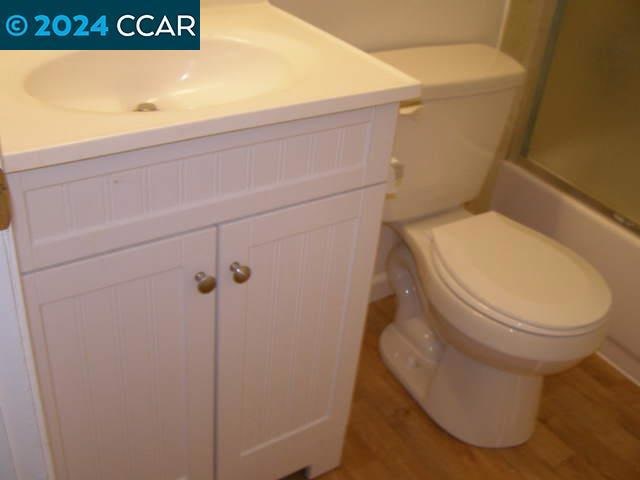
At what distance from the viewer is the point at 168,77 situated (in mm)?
1231

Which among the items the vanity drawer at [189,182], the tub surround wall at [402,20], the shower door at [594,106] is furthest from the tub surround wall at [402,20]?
the vanity drawer at [189,182]

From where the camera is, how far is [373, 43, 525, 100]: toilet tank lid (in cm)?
152

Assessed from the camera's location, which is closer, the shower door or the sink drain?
the sink drain

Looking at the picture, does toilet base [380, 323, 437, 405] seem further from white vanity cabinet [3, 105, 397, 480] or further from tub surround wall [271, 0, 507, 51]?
tub surround wall [271, 0, 507, 51]

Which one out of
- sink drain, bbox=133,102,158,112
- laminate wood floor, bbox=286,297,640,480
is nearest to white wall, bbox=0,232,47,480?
sink drain, bbox=133,102,158,112

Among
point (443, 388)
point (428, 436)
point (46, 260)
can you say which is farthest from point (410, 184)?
point (46, 260)

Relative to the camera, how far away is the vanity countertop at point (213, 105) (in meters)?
0.85

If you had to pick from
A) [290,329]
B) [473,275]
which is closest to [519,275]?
[473,275]

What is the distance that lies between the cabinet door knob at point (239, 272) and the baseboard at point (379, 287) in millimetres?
984

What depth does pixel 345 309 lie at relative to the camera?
1315mm

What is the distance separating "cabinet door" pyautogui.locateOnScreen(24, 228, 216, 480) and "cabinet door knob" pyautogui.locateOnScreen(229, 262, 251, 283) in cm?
4

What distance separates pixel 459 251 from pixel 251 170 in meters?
0.69

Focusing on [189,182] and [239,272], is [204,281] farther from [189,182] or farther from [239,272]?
[189,182]

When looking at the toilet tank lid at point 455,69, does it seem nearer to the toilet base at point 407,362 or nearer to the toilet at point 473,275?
the toilet at point 473,275
